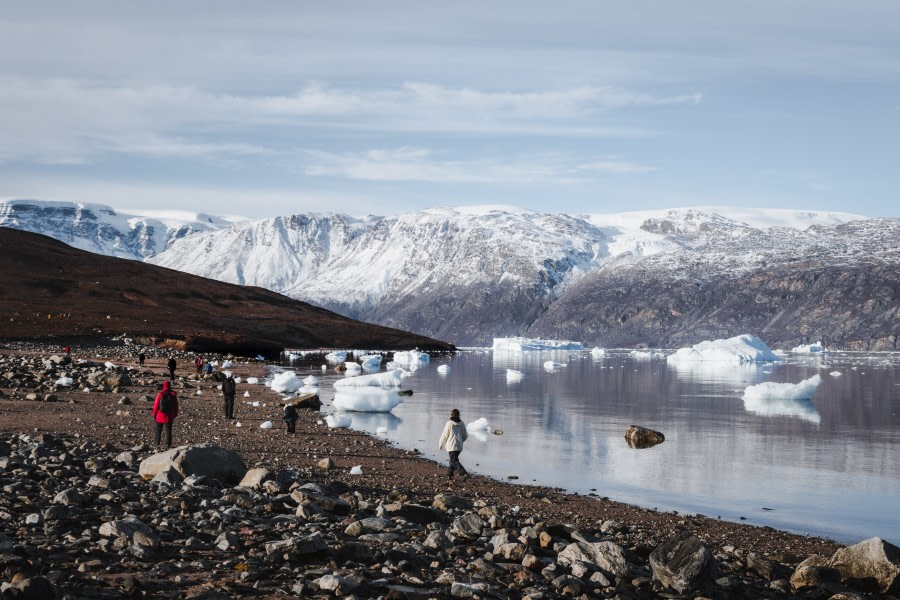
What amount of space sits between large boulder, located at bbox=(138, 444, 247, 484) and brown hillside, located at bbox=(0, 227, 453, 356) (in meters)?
82.3

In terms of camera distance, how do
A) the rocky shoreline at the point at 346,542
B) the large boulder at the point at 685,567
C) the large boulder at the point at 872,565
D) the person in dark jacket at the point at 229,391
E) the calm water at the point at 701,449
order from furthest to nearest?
1. the person in dark jacket at the point at 229,391
2. the calm water at the point at 701,449
3. the large boulder at the point at 872,565
4. the large boulder at the point at 685,567
5. the rocky shoreline at the point at 346,542

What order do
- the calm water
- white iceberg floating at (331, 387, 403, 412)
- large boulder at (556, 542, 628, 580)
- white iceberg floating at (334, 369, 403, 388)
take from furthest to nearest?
white iceberg floating at (334, 369, 403, 388), white iceberg floating at (331, 387, 403, 412), the calm water, large boulder at (556, 542, 628, 580)

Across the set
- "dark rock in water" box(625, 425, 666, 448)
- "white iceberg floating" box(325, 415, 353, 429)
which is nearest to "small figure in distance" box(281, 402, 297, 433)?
"white iceberg floating" box(325, 415, 353, 429)

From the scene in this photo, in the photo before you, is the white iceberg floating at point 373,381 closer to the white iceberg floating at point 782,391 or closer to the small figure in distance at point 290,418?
the small figure in distance at point 290,418

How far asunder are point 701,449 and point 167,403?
65.8ft

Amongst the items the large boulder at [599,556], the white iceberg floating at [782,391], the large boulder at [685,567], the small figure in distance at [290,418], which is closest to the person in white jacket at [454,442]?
the small figure in distance at [290,418]

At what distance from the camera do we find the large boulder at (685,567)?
12.6 metres

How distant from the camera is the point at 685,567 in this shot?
12.7 meters

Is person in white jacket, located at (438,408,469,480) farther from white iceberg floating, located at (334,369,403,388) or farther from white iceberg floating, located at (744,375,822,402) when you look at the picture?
white iceberg floating, located at (744,375,822,402)

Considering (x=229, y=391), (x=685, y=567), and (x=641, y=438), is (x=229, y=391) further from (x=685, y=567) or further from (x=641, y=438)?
(x=685, y=567)

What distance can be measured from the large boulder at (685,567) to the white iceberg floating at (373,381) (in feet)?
114

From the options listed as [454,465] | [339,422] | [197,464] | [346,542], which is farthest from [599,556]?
[339,422]

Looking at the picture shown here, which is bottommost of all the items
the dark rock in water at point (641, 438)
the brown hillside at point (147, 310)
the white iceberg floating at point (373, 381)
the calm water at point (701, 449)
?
the calm water at point (701, 449)

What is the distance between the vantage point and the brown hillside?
103688 mm
